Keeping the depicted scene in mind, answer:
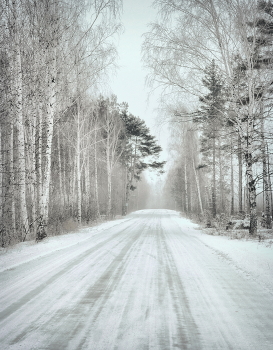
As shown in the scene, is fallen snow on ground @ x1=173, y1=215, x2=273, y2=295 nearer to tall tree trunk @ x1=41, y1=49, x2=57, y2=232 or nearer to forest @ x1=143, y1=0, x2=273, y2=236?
forest @ x1=143, y1=0, x2=273, y2=236

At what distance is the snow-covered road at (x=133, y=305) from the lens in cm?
205

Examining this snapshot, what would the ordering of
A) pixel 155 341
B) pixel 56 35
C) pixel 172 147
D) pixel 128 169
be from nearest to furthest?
pixel 155 341 < pixel 56 35 < pixel 172 147 < pixel 128 169

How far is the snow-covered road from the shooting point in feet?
6.73

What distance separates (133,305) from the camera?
275 centimetres

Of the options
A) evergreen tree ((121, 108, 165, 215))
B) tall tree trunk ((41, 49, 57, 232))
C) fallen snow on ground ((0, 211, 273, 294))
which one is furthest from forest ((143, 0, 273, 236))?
evergreen tree ((121, 108, 165, 215))

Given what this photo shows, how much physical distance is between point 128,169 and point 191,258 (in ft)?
72.0

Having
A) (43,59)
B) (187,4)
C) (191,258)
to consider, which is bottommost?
(191,258)

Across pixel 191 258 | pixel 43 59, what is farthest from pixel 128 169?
pixel 191 258

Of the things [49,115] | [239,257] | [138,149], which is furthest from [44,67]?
[138,149]

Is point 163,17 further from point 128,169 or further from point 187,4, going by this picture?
point 128,169

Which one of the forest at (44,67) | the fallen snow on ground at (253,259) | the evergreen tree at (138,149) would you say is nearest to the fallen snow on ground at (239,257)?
the fallen snow on ground at (253,259)

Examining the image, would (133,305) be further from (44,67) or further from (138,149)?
(138,149)

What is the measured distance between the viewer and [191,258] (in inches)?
203

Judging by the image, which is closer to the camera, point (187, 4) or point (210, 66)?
point (187, 4)
